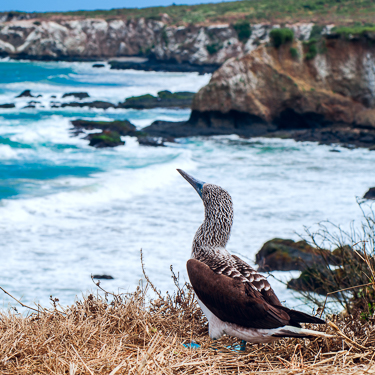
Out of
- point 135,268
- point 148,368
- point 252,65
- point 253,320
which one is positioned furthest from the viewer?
point 252,65

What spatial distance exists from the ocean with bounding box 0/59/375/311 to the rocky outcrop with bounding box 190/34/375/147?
2.15 m

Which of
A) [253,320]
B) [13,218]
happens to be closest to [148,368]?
[253,320]

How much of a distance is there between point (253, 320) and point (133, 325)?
3.26 ft

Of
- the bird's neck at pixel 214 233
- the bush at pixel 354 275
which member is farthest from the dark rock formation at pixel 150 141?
the bird's neck at pixel 214 233

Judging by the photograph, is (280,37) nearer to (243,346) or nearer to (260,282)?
(260,282)

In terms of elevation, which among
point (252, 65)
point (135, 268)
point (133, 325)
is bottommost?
point (135, 268)

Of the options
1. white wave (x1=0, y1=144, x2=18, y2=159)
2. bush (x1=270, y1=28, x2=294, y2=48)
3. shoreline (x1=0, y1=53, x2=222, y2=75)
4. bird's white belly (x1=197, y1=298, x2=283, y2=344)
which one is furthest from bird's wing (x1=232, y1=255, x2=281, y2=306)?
shoreline (x1=0, y1=53, x2=222, y2=75)

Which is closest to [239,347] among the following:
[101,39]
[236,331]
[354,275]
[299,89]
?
[236,331]

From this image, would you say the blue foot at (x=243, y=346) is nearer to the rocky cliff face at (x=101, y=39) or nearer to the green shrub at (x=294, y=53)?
the green shrub at (x=294, y=53)

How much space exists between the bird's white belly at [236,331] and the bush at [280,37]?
26.8 metres

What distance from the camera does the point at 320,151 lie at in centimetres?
2420

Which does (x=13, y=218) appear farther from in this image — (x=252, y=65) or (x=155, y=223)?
(x=252, y=65)

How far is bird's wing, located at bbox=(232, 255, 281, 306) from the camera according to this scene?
3.49m

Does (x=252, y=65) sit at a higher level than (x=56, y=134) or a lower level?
higher
